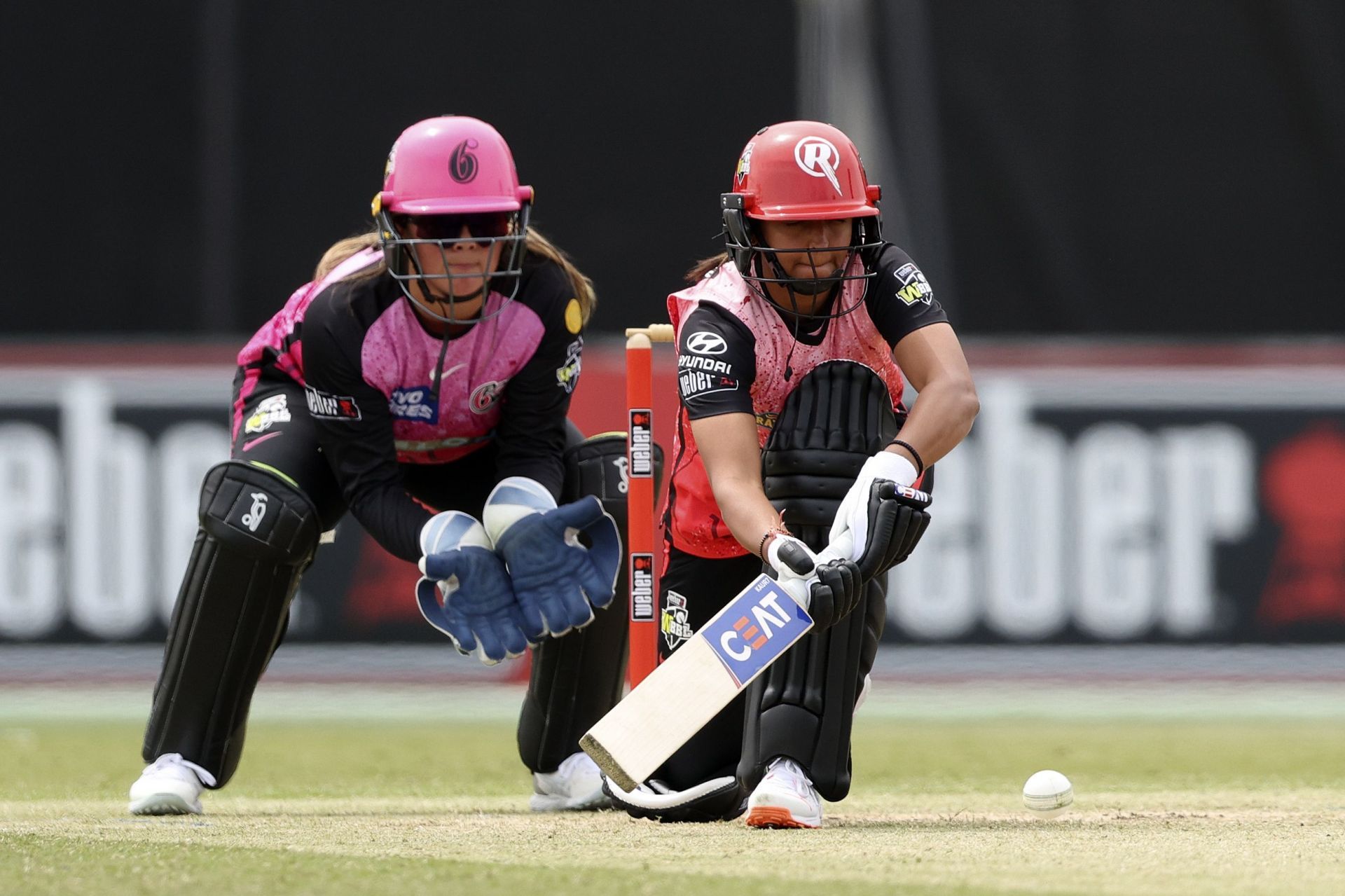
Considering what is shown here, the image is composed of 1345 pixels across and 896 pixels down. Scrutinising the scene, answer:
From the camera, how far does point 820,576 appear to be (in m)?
3.46

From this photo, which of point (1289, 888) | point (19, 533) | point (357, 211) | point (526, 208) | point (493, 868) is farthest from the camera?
point (357, 211)

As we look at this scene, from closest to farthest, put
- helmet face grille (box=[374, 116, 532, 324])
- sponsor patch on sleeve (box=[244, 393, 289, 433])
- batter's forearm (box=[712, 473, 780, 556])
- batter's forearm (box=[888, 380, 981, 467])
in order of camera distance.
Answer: batter's forearm (box=[712, 473, 780, 556]), batter's forearm (box=[888, 380, 981, 467]), helmet face grille (box=[374, 116, 532, 324]), sponsor patch on sleeve (box=[244, 393, 289, 433])

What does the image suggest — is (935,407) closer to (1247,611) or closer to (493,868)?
(493,868)

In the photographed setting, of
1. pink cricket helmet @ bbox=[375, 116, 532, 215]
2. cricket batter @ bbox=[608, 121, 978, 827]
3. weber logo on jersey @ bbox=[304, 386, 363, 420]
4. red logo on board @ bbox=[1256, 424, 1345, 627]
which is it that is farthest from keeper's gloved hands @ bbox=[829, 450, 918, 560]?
red logo on board @ bbox=[1256, 424, 1345, 627]

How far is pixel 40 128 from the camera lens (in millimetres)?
8594

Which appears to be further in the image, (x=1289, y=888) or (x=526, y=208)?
(x=526, y=208)

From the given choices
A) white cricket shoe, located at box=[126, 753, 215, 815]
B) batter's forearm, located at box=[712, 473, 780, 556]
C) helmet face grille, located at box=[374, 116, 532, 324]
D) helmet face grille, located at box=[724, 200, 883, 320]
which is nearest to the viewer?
batter's forearm, located at box=[712, 473, 780, 556]

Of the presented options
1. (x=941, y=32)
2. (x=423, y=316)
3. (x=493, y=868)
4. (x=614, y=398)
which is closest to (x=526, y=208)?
(x=423, y=316)

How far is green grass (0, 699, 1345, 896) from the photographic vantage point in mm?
2918

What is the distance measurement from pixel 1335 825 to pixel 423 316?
2.06 metres

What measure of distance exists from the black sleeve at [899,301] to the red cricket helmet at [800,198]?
4cm

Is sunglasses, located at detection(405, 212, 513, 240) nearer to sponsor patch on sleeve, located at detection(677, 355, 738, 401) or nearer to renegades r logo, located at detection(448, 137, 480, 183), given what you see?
renegades r logo, located at detection(448, 137, 480, 183)

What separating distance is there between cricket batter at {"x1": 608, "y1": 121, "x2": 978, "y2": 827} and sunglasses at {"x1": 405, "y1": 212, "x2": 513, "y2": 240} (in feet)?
1.35

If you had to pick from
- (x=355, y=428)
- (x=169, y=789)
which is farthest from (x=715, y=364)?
(x=169, y=789)
